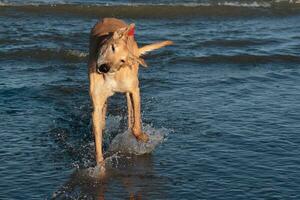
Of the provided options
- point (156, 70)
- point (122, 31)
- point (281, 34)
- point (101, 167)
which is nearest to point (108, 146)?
point (101, 167)

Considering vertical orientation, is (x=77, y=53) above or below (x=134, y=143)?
above

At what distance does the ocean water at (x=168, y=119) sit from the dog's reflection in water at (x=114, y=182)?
11mm

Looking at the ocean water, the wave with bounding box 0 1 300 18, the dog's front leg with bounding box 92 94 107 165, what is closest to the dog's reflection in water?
the ocean water

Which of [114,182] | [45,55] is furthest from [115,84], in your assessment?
[45,55]

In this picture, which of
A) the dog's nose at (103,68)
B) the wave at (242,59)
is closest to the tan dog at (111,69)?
the dog's nose at (103,68)

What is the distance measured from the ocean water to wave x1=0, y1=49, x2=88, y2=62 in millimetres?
25

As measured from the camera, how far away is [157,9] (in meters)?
21.1

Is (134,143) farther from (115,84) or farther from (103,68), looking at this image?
(103,68)

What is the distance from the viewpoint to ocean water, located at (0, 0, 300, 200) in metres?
6.43

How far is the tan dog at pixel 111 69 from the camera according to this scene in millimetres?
5777

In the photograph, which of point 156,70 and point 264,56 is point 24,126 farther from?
point 264,56

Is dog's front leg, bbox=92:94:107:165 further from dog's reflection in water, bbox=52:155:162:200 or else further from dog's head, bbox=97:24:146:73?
dog's head, bbox=97:24:146:73

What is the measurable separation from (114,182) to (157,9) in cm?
1522

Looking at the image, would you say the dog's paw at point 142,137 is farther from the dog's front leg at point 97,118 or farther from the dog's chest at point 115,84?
the dog's chest at point 115,84
